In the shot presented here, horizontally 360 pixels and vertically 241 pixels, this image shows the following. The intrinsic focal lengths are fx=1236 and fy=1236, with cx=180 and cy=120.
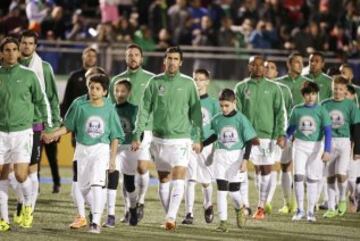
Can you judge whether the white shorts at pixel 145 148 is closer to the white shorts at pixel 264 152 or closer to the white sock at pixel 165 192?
the white sock at pixel 165 192

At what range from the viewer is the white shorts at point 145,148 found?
15.9m

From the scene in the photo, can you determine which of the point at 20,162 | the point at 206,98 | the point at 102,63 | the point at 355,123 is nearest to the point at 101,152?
the point at 20,162

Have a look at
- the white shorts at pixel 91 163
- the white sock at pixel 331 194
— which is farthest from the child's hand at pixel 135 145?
the white sock at pixel 331 194

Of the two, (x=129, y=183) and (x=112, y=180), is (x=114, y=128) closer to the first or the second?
(x=112, y=180)

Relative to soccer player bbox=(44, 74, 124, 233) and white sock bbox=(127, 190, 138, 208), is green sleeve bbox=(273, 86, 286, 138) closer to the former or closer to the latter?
white sock bbox=(127, 190, 138, 208)

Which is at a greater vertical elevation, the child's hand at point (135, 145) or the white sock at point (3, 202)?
the child's hand at point (135, 145)

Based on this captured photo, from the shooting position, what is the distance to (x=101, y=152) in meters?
14.6

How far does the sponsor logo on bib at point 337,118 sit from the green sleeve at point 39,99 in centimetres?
473

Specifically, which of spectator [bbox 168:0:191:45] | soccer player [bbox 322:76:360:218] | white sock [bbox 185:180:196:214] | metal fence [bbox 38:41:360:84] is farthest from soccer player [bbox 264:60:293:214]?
spectator [bbox 168:0:191:45]

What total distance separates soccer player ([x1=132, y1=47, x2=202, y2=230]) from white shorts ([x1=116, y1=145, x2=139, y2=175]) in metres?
0.53

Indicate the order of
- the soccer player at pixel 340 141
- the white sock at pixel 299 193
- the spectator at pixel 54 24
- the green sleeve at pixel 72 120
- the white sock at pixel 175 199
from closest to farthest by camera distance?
the green sleeve at pixel 72 120
the white sock at pixel 175 199
the white sock at pixel 299 193
the soccer player at pixel 340 141
the spectator at pixel 54 24

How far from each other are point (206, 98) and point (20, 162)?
3307 millimetres

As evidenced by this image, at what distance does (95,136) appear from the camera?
48.0 ft

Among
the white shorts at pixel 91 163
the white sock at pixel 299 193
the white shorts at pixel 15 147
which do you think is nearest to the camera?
the white shorts at pixel 91 163
